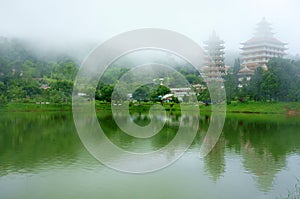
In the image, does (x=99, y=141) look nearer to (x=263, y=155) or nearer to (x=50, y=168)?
(x=50, y=168)

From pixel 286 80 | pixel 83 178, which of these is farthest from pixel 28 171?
pixel 286 80

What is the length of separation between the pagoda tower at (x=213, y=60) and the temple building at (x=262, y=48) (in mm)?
4632

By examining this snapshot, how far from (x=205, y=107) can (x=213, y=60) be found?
6.47 m

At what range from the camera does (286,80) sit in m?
29.0

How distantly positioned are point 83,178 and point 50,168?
1421 millimetres

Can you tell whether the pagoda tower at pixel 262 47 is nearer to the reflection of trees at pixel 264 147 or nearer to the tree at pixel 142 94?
the tree at pixel 142 94

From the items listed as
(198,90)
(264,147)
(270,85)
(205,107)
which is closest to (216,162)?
(264,147)

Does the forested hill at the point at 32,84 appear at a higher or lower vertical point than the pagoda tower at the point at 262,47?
lower

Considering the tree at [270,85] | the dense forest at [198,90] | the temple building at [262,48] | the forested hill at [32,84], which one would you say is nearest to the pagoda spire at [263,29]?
the temple building at [262,48]

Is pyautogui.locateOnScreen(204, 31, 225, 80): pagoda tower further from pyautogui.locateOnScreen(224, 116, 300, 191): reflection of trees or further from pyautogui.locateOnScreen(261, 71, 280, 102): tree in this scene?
pyautogui.locateOnScreen(224, 116, 300, 191): reflection of trees

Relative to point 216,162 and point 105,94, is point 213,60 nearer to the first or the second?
point 105,94

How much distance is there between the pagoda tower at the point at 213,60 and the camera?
3419cm

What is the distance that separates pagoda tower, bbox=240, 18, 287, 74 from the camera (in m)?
41.3

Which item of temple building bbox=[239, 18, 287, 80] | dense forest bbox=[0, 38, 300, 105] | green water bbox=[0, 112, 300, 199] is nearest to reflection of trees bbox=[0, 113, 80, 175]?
green water bbox=[0, 112, 300, 199]
